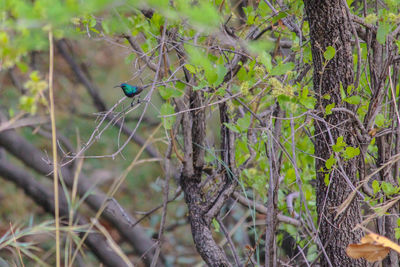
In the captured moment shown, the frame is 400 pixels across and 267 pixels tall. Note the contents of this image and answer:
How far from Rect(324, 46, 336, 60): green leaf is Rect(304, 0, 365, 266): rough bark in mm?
26

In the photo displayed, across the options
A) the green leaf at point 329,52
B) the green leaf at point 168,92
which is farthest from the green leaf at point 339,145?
the green leaf at point 168,92

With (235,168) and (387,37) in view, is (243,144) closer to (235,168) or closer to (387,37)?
(235,168)

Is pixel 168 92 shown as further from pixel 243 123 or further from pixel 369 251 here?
pixel 369 251

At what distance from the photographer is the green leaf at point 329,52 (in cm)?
146

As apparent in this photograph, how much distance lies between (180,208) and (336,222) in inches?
95.2

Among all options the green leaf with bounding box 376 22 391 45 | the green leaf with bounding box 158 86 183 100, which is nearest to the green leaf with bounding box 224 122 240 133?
the green leaf with bounding box 158 86 183 100

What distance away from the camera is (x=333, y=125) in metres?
1.58

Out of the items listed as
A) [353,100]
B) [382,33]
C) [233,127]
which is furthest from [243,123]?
[382,33]

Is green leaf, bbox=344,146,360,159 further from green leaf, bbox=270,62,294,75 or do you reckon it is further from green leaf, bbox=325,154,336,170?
green leaf, bbox=270,62,294,75

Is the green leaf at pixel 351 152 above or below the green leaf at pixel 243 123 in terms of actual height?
below

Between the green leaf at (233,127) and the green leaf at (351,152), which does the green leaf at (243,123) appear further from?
the green leaf at (351,152)

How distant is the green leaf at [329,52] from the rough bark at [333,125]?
26mm

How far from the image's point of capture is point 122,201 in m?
5.20

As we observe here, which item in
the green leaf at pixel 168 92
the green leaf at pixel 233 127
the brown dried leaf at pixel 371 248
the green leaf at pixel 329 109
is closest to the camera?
the brown dried leaf at pixel 371 248
